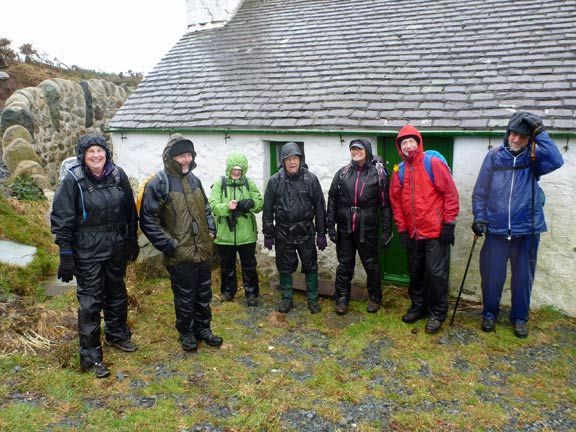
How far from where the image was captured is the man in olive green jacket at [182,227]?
4.28 meters

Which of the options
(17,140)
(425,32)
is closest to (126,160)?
(17,140)

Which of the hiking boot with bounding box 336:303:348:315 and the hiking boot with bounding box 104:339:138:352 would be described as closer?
the hiking boot with bounding box 104:339:138:352

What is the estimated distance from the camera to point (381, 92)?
6.64m

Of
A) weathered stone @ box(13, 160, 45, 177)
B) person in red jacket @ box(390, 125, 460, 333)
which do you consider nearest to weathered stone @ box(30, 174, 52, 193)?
weathered stone @ box(13, 160, 45, 177)

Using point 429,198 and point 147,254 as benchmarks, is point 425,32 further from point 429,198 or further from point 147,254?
point 147,254

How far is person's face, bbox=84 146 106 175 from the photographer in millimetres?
3971

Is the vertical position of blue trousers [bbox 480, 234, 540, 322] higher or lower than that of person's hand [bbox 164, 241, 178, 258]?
lower

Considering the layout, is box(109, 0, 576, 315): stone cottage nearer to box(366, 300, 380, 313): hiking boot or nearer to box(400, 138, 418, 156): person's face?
box(366, 300, 380, 313): hiking boot

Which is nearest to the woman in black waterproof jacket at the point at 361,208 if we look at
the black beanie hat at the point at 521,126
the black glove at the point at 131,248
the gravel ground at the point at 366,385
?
the gravel ground at the point at 366,385

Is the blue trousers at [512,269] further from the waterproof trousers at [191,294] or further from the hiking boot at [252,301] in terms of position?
the waterproof trousers at [191,294]

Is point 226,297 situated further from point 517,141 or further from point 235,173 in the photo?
point 517,141

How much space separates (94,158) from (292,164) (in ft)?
7.20

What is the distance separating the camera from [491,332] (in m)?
5.09

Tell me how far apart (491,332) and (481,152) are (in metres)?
2.20
